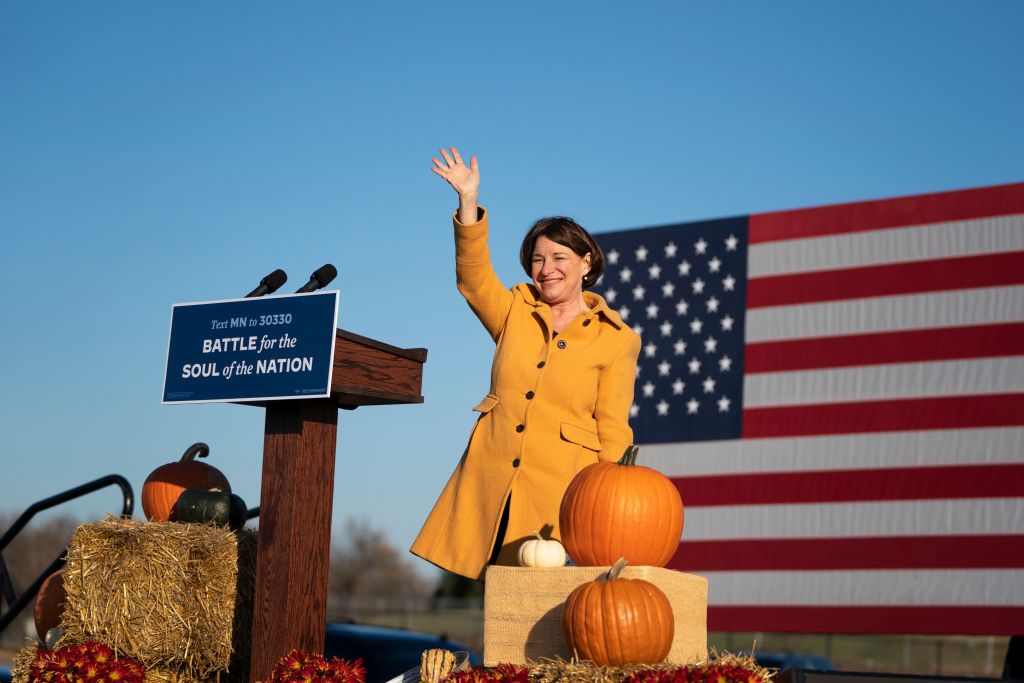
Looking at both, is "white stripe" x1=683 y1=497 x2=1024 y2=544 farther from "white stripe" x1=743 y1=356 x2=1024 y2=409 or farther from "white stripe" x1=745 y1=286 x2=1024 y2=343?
"white stripe" x1=745 y1=286 x2=1024 y2=343

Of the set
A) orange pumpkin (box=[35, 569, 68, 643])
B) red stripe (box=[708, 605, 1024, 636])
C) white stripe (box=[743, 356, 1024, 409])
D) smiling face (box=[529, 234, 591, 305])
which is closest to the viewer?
smiling face (box=[529, 234, 591, 305])

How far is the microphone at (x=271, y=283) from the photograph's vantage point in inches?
162

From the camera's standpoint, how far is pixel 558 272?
3961 millimetres

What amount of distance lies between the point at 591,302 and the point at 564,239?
349mm

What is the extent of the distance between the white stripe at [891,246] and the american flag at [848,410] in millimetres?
15

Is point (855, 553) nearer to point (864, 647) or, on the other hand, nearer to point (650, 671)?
point (650, 671)

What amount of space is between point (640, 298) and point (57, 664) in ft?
24.5

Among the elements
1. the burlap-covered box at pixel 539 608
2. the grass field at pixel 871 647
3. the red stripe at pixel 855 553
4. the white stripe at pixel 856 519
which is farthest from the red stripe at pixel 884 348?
the grass field at pixel 871 647

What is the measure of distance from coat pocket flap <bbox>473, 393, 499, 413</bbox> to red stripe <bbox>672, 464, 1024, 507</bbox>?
5.90m

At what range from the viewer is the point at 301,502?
386cm

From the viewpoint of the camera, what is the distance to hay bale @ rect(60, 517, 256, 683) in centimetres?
415

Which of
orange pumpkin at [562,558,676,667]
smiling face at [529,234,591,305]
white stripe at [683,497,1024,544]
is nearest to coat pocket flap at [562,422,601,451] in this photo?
smiling face at [529,234,591,305]

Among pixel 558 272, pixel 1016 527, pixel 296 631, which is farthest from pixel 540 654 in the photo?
pixel 1016 527

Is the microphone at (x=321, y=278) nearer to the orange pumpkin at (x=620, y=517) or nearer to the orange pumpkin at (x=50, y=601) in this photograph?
the orange pumpkin at (x=620, y=517)
